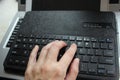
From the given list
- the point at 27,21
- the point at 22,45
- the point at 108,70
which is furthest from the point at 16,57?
the point at 108,70

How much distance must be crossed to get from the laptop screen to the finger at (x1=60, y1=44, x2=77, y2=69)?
0.20 m

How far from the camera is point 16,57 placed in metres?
0.58

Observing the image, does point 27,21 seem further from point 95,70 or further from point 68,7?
point 95,70

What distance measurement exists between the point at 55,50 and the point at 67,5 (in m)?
0.24

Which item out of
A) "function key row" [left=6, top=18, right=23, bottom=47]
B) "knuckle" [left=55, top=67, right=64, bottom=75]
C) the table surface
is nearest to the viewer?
"knuckle" [left=55, top=67, right=64, bottom=75]

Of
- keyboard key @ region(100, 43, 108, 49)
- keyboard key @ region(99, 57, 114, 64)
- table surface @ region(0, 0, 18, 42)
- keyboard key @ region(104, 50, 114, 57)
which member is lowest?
keyboard key @ region(99, 57, 114, 64)

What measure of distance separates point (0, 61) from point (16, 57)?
Result: 0.08 metres

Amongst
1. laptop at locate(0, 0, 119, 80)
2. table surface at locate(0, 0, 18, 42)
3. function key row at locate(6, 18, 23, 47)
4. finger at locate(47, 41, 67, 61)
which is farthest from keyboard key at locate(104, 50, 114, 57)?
table surface at locate(0, 0, 18, 42)

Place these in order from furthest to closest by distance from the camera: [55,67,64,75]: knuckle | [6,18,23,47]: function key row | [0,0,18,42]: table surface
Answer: [0,0,18,42]: table surface → [6,18,23,47]: function key row → [55,67,64,75]: knuckle

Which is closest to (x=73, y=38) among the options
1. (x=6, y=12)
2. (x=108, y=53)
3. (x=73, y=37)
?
(x=73, y=37)

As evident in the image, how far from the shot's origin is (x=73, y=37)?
0.58m

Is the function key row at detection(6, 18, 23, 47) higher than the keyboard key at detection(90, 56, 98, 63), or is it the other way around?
the function key row at detection(6, 18, 23, 47)

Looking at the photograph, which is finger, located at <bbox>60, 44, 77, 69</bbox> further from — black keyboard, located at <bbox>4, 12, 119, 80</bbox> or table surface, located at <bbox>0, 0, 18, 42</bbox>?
table surface, located at <bbox>0, 0, 18, 42</bbox>

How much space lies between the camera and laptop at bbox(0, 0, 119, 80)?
512 mm
